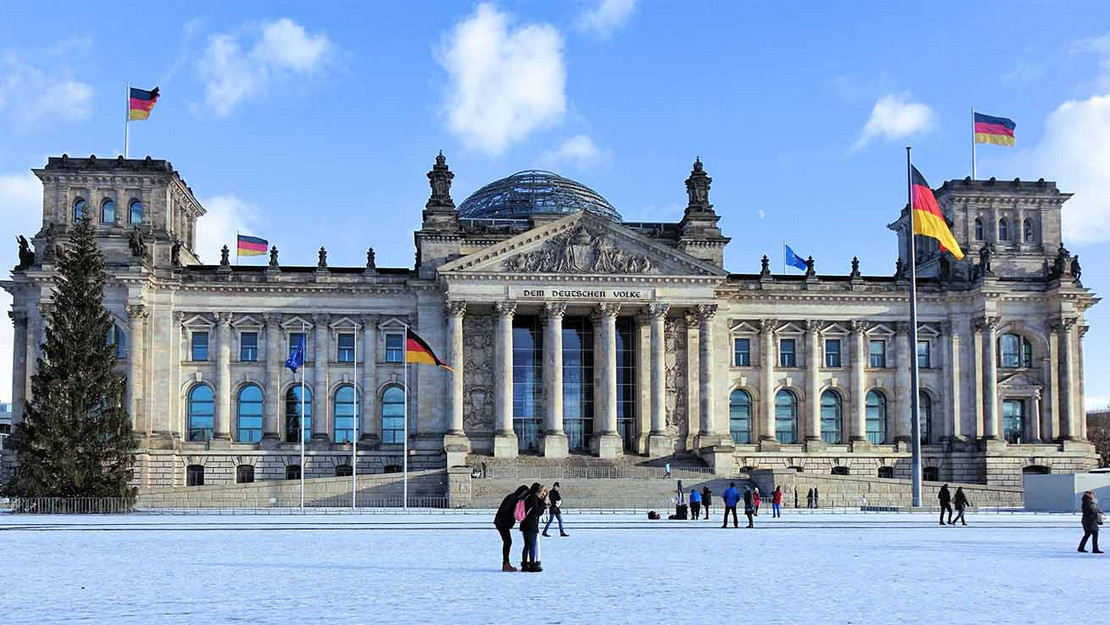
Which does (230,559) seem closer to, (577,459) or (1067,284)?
(577,459)

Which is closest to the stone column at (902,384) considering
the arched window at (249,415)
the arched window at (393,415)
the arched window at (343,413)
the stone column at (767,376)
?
the stone column at (767,376)

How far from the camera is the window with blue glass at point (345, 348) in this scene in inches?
3398

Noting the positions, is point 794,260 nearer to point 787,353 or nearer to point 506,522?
point 787,353

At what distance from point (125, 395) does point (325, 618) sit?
216 ft

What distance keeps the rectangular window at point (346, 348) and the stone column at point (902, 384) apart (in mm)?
36086

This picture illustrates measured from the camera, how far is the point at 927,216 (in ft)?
194

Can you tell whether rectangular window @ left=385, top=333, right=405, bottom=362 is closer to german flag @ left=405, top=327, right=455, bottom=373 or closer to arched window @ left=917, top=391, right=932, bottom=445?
german flag @ left=405, top=327, right=455, bottom=373

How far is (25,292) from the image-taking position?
8306cm

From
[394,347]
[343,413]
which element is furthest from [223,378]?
[394,347]

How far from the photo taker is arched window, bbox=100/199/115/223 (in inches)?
3364

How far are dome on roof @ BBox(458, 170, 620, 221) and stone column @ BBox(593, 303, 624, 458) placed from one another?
1223 centimetres

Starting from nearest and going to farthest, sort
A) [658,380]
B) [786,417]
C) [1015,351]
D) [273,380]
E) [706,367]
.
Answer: [658,380] → [706,367] → [273,380] → [786,417] → [1015,351]

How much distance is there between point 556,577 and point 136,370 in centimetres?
6139

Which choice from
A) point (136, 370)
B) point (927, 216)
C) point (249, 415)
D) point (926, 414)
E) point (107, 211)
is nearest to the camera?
point (927, 216)
